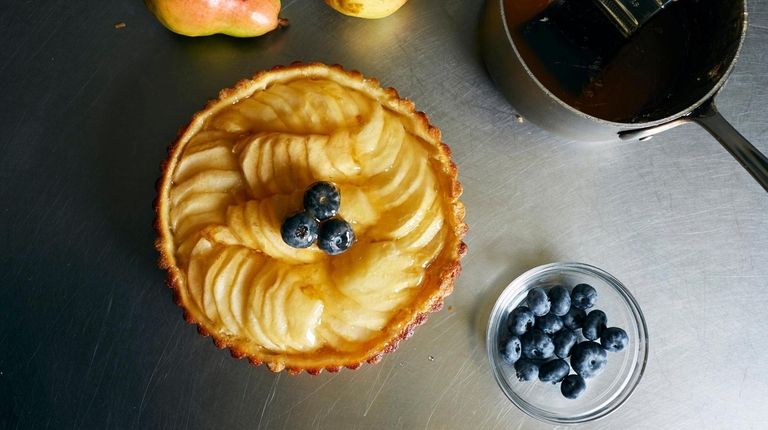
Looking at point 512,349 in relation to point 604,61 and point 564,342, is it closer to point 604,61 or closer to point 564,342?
point 564,342

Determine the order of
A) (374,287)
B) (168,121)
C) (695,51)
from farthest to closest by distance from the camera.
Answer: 1. (168,121)
2. (695,51)
3. (374,287)

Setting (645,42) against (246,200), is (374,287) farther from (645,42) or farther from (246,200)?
(645,42)

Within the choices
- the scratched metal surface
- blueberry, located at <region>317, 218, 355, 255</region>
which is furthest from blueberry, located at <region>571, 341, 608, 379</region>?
blueberry, located at <region>317, 218, 355, 255</region>

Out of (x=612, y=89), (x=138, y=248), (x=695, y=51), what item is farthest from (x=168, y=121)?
(x=695, y=51)

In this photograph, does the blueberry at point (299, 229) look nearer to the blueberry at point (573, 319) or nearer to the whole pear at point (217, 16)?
the whole pear at point (217, 16)

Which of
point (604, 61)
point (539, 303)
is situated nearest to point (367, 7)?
point (604, 61)

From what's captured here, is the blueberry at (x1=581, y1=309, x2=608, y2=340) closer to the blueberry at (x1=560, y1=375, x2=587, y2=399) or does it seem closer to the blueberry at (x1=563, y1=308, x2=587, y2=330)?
the blueberry at (x1=563, y1=308, x2=587, y2=330)
